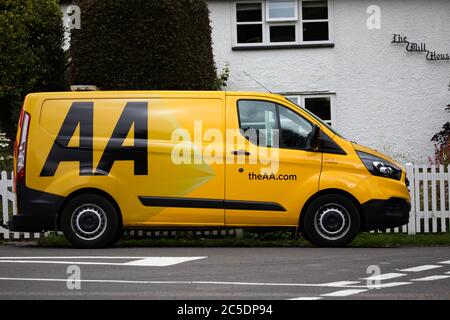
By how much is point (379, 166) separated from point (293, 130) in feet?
4.23

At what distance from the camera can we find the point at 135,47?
18234 mm

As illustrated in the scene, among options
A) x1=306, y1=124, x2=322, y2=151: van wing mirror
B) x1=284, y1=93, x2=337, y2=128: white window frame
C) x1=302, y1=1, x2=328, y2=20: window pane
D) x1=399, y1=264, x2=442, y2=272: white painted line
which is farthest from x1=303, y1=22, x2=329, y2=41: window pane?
x1=399, y1=264, x2=442, y2=272: white painted line

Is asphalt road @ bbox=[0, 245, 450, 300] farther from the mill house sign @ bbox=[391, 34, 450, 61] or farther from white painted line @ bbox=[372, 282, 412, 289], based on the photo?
the mill house sign @ bbox=[391, 34, 450, 61]

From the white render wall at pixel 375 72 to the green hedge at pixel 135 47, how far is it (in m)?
4.15

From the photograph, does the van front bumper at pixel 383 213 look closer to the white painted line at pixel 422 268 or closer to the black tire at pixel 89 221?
the white painted line at pixel 422 268

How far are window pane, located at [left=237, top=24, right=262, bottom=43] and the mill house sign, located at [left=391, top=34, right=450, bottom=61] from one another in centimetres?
326

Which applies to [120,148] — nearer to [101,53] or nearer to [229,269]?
[229,269]

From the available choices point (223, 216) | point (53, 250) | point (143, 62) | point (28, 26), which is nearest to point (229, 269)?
point (223, 216)

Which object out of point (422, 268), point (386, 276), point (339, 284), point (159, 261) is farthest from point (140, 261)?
point (422, 268)

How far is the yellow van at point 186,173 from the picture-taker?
12.7 meters

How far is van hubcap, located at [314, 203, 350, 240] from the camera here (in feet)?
41.9

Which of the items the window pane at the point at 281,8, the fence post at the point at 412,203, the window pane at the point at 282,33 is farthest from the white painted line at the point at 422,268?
the window pane at the point at 281,8

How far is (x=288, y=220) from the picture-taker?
12.8 meters

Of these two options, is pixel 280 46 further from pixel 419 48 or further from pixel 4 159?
pixel 4 159
